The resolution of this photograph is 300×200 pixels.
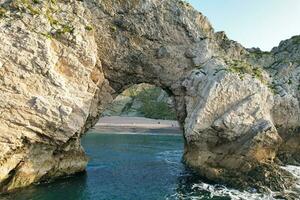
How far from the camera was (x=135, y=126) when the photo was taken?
118125mm

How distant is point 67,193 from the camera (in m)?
34.6

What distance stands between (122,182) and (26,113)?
1404 cm

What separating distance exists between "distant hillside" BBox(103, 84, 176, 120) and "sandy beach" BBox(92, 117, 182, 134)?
1292 cm

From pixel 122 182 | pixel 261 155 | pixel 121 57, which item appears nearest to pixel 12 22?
pixel 121 57

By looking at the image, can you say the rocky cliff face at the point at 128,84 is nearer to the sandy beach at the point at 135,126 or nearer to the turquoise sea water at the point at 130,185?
the turquoise sea water at the point at 130,185

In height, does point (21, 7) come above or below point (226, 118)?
above

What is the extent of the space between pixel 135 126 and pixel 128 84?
73.0 metres

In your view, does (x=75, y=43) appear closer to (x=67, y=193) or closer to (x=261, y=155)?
(x=67, y=193)

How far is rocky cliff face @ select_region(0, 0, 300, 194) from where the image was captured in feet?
105

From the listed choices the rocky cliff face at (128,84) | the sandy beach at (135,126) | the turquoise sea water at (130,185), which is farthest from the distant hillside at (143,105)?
the rocky cliff face at (128,84)

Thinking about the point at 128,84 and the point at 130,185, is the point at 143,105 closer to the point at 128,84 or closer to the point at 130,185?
the point at 128,84

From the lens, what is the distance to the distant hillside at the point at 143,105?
149m

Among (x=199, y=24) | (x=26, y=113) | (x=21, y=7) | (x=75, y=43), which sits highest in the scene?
(x=199, y=24)

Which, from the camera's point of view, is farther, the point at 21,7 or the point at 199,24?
the point at 199,24
